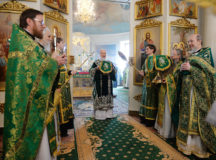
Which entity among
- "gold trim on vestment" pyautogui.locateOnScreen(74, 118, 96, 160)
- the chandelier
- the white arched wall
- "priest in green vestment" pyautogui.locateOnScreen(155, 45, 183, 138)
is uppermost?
the chandelier

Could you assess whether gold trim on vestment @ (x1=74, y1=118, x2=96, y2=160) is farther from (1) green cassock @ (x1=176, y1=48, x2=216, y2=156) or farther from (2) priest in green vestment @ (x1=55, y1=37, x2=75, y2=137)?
(1) green cassock @ (x1=176, y1=48, x2=216, y2=156)

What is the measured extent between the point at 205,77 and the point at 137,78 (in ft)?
9.38

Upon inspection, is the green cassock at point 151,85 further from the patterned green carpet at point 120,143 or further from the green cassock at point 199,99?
the green cassock at point 199,99

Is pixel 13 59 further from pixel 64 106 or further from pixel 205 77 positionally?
pixel 205 77

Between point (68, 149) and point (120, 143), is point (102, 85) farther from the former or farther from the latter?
point (68, 149)

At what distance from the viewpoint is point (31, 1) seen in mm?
4168

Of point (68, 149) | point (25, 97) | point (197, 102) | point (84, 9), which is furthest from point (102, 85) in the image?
point (84, 9)

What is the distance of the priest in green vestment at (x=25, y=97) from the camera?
5.80ft

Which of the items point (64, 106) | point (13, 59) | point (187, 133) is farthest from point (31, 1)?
point (187, 133)

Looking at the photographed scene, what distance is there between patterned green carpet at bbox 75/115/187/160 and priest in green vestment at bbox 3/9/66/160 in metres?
1.43

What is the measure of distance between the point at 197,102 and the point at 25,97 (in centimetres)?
274

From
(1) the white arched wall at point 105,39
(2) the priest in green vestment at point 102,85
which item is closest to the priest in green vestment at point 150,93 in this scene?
(2) the priest in green vestment at point 102,85

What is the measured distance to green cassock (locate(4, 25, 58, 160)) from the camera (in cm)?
177

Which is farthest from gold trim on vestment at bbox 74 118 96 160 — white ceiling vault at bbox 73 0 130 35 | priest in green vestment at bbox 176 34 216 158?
white ceiling vault at bbox 73 0 130 35
